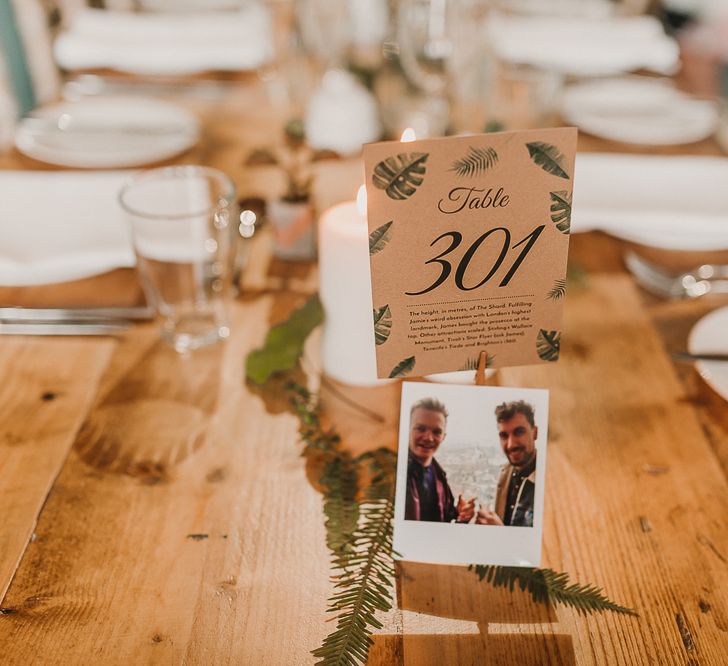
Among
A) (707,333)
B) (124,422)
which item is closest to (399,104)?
(707,333)

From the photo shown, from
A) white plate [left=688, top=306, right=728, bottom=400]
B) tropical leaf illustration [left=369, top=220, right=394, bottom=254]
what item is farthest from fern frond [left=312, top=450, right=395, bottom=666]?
white plate [left=688, top=306, right=728, bottom=400]

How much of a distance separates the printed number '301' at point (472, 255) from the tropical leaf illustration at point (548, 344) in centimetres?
6

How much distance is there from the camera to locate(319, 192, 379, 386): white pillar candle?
2.10 feet

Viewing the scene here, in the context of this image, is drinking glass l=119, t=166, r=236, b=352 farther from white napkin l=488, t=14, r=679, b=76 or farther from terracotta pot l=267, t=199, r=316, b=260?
white napkin l=488, t=14, r=679, b=76

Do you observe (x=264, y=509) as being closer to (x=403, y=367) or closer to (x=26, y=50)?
(x=403, y=367)

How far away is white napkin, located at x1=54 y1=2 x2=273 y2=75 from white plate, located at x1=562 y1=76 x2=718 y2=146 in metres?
0.77

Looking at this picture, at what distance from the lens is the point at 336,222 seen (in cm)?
65

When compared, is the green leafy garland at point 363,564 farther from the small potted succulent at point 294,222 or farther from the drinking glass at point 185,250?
A: the small potted succulent at point 294,222

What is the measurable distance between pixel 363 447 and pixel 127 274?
1.42 feet

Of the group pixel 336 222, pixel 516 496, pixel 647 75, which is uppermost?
pixel 336 222

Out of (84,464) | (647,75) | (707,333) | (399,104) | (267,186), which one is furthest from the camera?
(647,75)

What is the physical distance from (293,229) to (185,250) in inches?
7.2

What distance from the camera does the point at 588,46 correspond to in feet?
5.54

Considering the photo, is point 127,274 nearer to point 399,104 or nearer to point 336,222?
point 336,222
